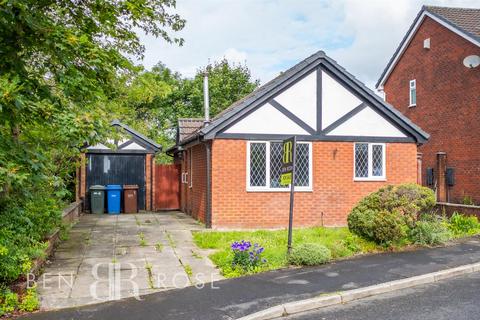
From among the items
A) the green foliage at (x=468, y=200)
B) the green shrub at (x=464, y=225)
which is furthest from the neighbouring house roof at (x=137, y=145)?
the green foliage at (x=468, y=200)

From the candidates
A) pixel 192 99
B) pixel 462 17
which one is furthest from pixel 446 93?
pixel 192 99

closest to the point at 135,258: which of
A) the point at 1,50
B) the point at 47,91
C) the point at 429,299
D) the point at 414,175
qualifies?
the point at 47,91

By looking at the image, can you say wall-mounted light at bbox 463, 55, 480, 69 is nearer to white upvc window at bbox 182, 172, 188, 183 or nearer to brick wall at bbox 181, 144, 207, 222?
brick wall at bbox 181, 144, 207, 222

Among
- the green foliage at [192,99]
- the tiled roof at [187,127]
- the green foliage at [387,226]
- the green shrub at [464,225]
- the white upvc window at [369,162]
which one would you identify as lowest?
the green shrub at [464,225]

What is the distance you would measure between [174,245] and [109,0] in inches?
210

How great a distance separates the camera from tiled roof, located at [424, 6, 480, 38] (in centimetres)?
1897

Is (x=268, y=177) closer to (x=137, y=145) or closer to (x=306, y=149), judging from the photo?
(x=306, y=149)

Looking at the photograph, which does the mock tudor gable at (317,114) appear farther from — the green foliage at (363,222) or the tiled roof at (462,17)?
the tiled roof at (462,17)

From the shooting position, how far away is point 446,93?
64.4ft

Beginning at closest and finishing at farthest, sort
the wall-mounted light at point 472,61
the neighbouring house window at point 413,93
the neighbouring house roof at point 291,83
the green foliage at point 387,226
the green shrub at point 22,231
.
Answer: the green shrub at point 22,231 → the green foliage at point 387,226 → the neighbouring house roof at point 291,83 → the wall-mounted light at point 472,61 → the neighbouring house window at point 413,93

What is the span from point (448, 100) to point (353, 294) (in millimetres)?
15077

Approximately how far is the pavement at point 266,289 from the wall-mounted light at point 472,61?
1058 cm

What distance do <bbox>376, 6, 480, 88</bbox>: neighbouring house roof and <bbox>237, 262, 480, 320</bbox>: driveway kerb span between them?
12534mm

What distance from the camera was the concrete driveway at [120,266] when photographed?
6.84 metres
